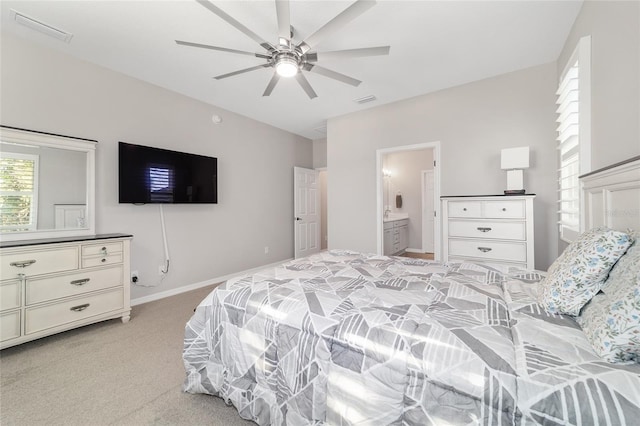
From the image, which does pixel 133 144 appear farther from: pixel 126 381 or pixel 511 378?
pixel 511 378

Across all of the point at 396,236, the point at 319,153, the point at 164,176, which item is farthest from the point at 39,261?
the point at 396,236

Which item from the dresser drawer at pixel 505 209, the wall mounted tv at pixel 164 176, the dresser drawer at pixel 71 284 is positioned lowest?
the dresser drawer at pixel 71 284

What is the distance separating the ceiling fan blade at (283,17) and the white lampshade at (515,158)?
2590mm

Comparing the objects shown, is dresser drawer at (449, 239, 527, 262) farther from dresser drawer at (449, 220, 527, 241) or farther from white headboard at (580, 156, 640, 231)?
white headboard at (580, 156, 640, 231)

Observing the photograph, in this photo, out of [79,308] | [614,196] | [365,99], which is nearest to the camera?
[614,196]

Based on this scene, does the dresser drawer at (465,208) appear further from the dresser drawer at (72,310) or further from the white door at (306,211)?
the dresser drawer at (72,310)

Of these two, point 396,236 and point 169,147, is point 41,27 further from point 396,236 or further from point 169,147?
point 396,236

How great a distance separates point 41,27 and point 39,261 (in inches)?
82.0

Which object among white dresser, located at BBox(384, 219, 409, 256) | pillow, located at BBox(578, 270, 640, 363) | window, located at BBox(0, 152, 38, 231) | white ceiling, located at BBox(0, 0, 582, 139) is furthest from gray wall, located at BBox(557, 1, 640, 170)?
window, located at BBox(0, 152, 38, 231)

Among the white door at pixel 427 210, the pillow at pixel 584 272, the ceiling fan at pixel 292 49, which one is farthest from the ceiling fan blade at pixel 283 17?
the white door at pixel 427 210

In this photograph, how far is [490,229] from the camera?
2.66 metres

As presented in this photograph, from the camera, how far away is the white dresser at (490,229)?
2.50m

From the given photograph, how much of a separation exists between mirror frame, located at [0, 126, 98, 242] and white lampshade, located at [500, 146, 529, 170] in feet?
15.0

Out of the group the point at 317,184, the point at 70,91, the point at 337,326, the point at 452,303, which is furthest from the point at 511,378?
the point at 317,184
